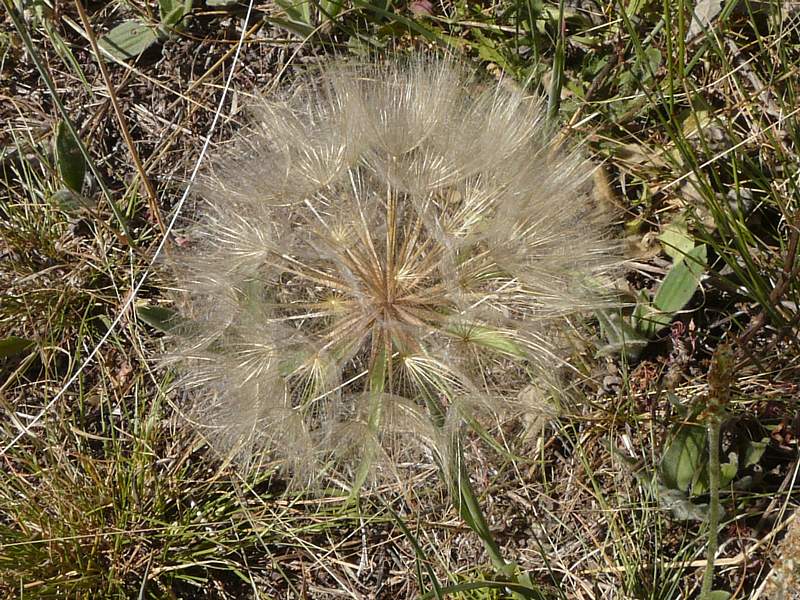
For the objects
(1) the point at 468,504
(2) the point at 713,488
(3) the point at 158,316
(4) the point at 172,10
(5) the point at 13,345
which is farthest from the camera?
(4) the point at 172,10

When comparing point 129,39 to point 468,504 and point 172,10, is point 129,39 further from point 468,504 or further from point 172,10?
point 468,504

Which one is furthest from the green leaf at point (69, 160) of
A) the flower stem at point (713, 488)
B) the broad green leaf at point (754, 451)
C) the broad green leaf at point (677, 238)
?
the broad green leaf at point (754, 451)

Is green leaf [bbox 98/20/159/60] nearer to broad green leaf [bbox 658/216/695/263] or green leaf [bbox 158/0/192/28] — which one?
green leaf [bbox 158/0/192/28]

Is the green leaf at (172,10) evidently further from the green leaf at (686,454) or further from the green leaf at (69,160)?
the green leaf at (686,454)

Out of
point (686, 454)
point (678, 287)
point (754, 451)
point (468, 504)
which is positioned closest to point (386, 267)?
point (468, 504)

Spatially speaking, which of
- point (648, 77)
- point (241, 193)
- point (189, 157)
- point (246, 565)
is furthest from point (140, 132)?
point (648, 77)

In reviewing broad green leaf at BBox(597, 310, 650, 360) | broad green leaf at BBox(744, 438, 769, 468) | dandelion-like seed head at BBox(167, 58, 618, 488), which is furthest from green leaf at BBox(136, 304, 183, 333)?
broad green leaf at BBox(744, 438, 769, 468)

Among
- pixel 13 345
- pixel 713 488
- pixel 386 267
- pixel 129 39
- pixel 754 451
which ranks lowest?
pixel 13 345
